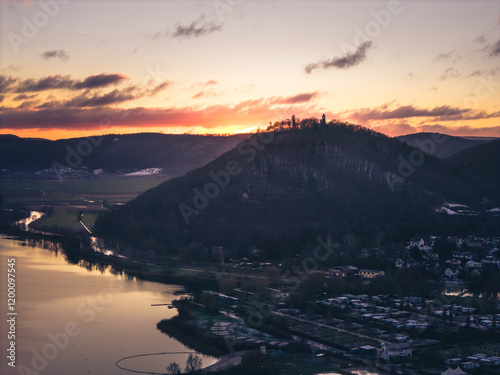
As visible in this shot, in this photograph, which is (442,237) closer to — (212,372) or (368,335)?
(368,335)

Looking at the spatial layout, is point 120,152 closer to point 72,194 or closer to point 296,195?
point 72,194

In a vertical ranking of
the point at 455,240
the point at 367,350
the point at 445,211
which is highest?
the point at 445,211

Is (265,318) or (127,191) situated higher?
(127,191)

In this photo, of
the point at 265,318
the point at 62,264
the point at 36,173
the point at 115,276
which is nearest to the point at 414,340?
the point at 265,318

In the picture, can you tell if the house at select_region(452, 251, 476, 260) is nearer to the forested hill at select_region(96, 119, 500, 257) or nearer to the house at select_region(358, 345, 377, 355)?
the forested hill at select_region(96, 119, 500, 257)

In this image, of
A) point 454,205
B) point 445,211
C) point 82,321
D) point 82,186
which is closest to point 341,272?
point 82,321

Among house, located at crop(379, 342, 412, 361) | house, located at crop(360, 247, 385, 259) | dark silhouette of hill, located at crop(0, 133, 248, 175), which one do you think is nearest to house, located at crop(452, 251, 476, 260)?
house, located at crop(360, 247, 385, 259)

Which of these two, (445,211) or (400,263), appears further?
(445,211)
